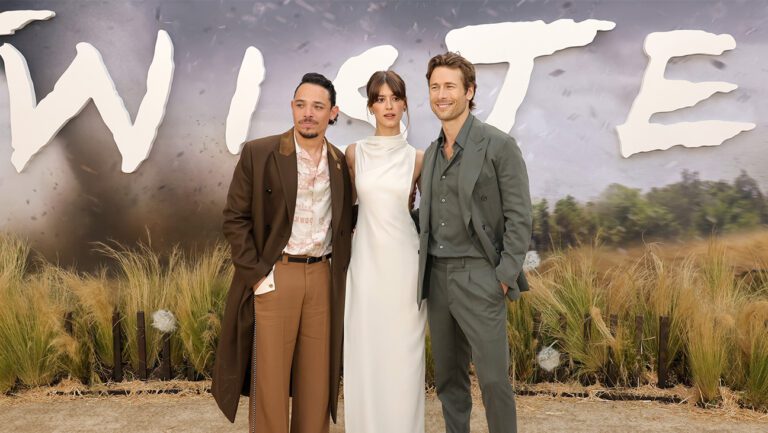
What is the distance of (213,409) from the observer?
347 cm

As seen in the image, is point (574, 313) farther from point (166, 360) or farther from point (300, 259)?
point (166, 360)

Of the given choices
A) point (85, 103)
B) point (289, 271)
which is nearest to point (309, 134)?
point (289, 271)

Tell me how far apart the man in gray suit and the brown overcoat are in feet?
1.28

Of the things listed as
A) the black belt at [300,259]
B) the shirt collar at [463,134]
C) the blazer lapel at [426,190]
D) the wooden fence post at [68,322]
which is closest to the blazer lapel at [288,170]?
the black belt at [300,259]

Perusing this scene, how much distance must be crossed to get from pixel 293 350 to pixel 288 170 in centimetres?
80

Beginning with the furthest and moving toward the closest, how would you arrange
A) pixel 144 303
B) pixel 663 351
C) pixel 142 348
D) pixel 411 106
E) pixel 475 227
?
pixel 411 106, pixel 144 303, pixel 142 348, pixel 663 351, pixel 475 227

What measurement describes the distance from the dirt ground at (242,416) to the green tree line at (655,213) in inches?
58.5

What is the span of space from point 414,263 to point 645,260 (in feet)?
9.11

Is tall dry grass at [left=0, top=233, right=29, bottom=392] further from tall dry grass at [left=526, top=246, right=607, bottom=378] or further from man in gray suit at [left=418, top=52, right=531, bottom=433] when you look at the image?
tall dry grass at [left=526, top=246, right=607, bottom=378]

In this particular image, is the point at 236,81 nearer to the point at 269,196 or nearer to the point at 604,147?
the point at 269,196

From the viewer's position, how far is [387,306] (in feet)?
8.38

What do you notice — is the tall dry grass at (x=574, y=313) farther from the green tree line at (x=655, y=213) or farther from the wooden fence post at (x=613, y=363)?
the green tree line at (x=655, y=213)

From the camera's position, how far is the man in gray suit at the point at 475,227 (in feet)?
7.47

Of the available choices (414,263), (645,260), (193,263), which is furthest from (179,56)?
(645,260)
